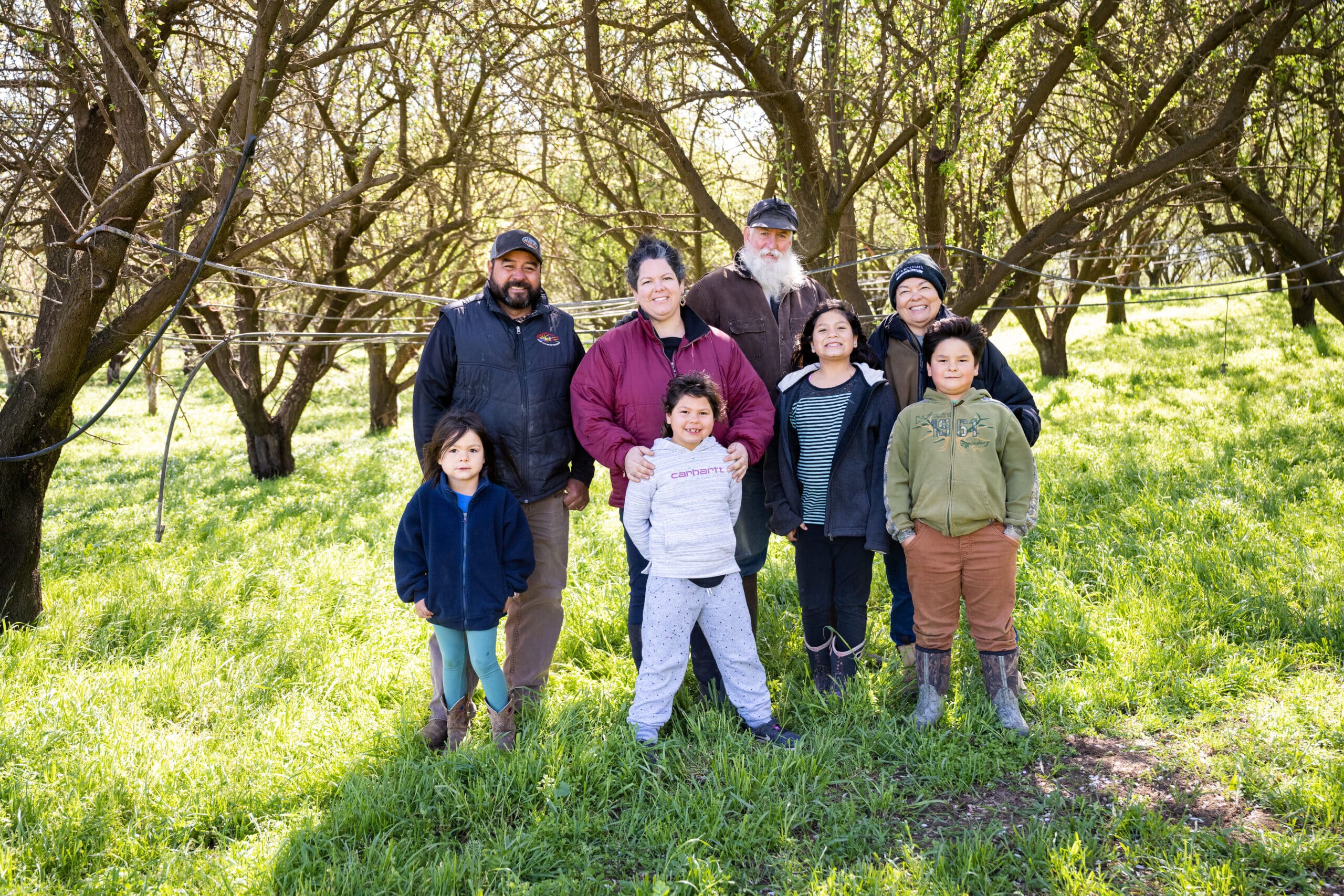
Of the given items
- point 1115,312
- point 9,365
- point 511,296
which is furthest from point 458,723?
point 1115,312

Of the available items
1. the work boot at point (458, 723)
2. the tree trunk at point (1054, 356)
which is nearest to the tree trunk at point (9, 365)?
the work boot at point (458, 723)

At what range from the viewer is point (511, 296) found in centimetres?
329

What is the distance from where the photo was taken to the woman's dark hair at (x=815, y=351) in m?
3.27

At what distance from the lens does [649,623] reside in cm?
308

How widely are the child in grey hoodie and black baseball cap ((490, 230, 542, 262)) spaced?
32.0 inches

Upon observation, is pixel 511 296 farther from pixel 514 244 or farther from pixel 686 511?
pixel 686 511

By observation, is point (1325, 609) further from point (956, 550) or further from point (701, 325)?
point (701, 325)

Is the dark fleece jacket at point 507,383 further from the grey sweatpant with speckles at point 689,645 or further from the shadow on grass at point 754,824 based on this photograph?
the shadow on grass at point 754,824

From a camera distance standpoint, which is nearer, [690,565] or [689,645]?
[690,565]

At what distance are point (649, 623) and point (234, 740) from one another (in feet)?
5.50

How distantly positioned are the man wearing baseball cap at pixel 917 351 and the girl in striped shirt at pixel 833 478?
9cm

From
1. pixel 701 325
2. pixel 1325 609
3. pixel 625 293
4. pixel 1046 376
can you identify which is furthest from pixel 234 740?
pixel 1046 376

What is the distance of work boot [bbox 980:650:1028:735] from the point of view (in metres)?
3.15

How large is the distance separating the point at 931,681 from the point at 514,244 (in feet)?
7.58
